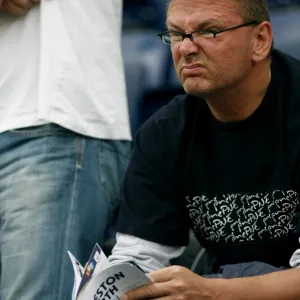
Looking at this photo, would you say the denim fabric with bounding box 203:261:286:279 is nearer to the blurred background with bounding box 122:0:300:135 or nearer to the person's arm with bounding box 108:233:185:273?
the person's arm with bounding box 108:233:185:273

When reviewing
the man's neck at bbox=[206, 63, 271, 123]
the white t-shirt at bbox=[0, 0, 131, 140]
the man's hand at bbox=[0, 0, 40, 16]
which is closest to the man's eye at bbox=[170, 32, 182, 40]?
the man's neck at bbox=[206, 63, 271, 123]

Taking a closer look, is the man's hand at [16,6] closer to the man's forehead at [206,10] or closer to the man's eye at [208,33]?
the man's forehead at [206,10]

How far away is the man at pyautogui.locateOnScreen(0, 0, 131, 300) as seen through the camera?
3463mm

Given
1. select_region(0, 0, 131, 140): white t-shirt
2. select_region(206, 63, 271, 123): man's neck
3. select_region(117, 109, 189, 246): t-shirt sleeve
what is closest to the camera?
select_region(206, 63, 271, 123): man's neck

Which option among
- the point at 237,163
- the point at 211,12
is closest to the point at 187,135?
the point at 237,163

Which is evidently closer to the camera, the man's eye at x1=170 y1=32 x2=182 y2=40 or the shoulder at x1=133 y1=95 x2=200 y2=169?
the man's eye at x1=170 y1=32 x2=182 y2=40

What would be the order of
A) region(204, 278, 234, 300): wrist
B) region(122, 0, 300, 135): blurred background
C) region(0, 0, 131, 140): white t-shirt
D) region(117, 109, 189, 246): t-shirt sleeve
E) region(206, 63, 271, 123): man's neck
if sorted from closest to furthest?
region(204, 278, 234, 300): wrist
region(206, 63, 271, 123): man's neck
region(117, 109, 189, 246): t-shirt sleeve
region(0, 0, 131, 140): white t-shirt
region(122, 0, 300, 135): blurred background

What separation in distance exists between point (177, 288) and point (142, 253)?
0.40 m

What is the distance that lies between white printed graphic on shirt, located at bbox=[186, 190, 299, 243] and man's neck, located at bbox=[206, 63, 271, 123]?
0.26 meters

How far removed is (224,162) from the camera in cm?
335

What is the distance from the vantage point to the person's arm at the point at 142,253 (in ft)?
11.1

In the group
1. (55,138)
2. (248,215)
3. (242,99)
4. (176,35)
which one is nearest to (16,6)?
(55,138)

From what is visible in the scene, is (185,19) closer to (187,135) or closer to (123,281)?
(187,135)

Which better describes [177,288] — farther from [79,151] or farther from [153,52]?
[153,52]
